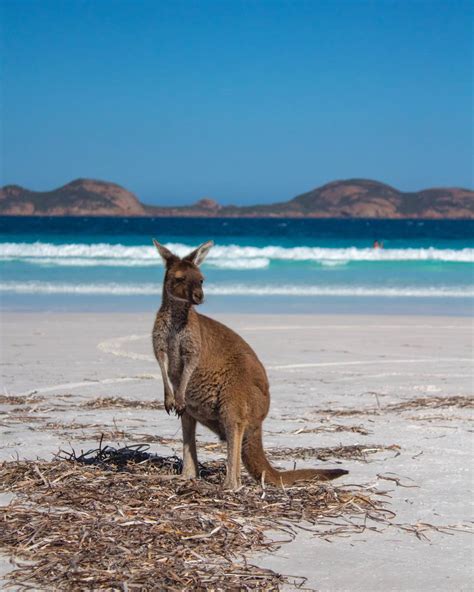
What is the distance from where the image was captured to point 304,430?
714 cm

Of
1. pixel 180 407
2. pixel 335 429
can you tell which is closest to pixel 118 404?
pixel 335 429

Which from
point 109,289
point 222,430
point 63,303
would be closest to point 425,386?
point 222,430

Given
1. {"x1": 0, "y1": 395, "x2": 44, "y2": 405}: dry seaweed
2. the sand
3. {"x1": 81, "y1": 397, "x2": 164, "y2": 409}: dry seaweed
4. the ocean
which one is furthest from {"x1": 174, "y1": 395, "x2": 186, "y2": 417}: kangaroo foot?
the ocean

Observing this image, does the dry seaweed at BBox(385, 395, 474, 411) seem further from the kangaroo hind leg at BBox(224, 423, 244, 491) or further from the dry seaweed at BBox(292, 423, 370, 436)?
the kangaroo hind leg at BBox(224, 423, 244, 491)

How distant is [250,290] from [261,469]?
17.8 meters

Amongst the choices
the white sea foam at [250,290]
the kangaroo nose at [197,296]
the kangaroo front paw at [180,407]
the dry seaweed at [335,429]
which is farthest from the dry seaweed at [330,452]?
the white sea foam at [250,290]

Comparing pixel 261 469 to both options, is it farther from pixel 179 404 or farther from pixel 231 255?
pixel 231 255

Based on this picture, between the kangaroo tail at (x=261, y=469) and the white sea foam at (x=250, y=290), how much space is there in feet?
54.4

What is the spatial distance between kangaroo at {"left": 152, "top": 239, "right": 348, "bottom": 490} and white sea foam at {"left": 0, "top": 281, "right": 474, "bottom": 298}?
54.6 ft

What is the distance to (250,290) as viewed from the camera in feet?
75.5

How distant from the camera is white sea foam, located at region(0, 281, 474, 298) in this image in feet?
72.9

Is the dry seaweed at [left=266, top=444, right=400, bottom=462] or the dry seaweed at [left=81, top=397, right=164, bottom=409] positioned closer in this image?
the dry seaweed at [left=266, top=444, right=400, bottom=462]

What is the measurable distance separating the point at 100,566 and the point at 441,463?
9.41ft

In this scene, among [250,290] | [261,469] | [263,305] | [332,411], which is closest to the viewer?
[261,469]
